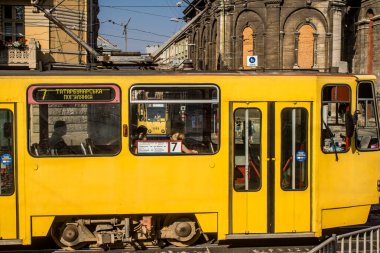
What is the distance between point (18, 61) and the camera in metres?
28.0

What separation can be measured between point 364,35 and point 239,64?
1100 cm

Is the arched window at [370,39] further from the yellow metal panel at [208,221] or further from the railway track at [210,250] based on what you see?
the yellow metal panel at [208,221]

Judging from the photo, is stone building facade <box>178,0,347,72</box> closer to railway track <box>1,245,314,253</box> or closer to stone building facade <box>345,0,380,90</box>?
stone building facade <box>345,0,380,90</box>

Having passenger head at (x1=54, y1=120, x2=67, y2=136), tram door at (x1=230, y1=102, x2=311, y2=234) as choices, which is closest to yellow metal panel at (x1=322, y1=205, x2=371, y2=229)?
tram door at (x1=230, y1=102, x2=311, y2=234)

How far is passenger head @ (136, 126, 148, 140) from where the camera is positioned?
8055mm

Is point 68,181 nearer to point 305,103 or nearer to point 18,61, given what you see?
point 305,103

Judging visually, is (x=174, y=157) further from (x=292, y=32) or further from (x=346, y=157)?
(x=292, y=32)

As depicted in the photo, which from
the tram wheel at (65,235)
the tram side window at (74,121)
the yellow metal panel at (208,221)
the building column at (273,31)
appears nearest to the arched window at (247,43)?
the building column at (273,31)

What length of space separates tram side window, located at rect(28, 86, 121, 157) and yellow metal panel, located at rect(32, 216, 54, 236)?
40.8 inches

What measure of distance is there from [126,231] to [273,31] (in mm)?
36465

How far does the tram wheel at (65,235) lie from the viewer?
8086mm

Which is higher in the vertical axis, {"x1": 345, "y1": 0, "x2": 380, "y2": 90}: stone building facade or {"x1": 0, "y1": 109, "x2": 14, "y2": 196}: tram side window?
{"x1": 345, "y1": 0, "x2": 380, "y2": 90}: stone building facade

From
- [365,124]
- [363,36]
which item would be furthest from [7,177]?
[363,36]

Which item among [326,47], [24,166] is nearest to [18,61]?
[24,166]
